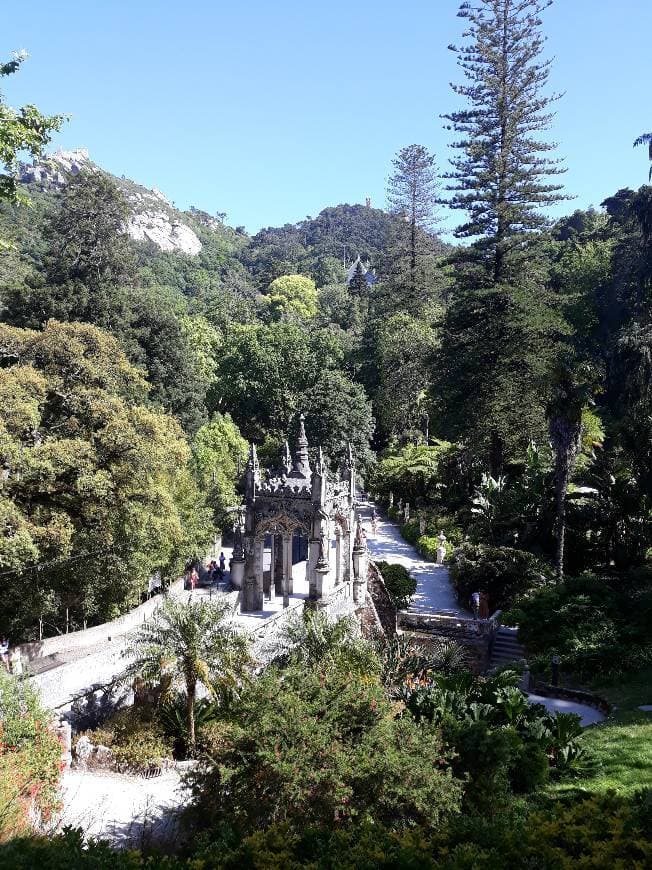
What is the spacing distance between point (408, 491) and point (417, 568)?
10.3 metres

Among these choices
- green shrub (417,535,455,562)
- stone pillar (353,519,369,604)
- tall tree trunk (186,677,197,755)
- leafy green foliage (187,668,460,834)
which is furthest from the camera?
green shrub (417,535,455,562)

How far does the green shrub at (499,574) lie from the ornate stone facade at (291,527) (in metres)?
3.76

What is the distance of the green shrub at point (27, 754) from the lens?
9180 mm

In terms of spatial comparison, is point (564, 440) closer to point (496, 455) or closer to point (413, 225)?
point (496, 455)

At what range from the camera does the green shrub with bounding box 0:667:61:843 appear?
30.1 feet

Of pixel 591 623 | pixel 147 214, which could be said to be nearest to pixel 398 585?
pixel 591 623

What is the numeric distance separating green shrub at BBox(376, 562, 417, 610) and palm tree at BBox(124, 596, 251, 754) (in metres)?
9.73

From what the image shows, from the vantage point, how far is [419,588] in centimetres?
2545

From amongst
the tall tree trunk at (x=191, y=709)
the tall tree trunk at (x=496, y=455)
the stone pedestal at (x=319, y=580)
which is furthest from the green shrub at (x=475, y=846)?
the tall tree trunk at (x=496, y=455)

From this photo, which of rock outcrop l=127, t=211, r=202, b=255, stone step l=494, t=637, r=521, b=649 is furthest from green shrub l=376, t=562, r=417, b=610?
rock outcrop l=127, t=211, r=202, b=255

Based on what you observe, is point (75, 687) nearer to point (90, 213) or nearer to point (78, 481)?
point (78, 481)

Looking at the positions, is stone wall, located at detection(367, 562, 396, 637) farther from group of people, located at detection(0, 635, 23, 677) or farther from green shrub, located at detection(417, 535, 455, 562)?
group of people, located at detection(0, 635, 23, 677)

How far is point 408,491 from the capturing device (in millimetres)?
38094

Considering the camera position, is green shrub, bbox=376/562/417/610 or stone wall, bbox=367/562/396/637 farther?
green shrub, bbox=376/562/417/610
